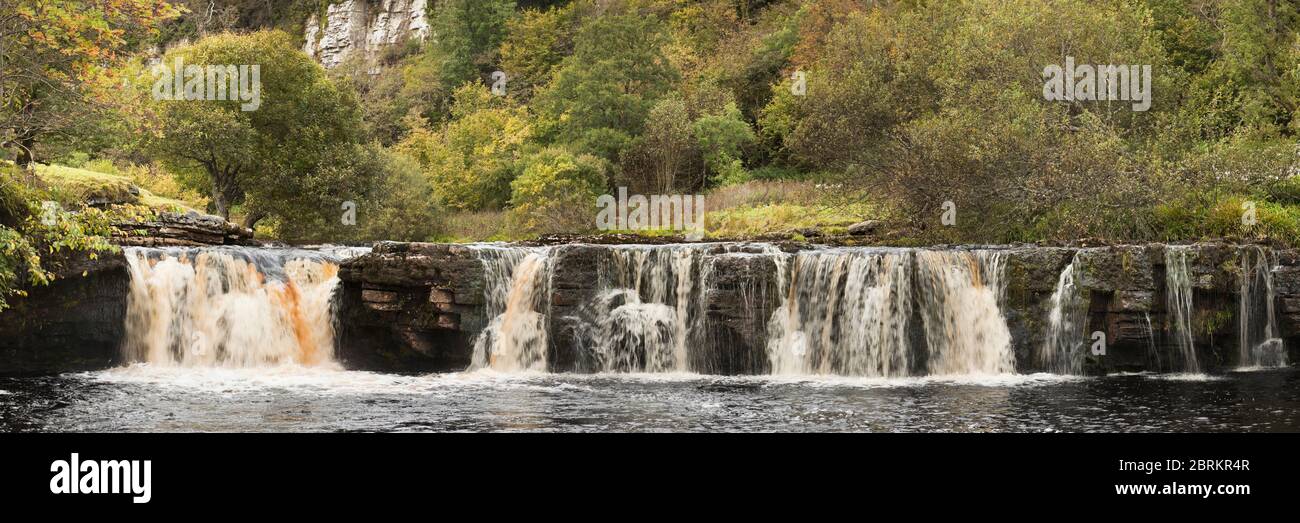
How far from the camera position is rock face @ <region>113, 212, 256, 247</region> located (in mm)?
25766

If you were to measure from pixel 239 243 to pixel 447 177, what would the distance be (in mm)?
18790

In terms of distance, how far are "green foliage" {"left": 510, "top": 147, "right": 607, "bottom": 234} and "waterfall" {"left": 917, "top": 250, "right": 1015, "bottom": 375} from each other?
1887 centimetres

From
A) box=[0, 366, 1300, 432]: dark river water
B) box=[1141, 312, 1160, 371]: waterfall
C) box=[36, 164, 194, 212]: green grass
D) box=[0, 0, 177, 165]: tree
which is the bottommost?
box=[0, 366, 1300, 432]: dark river water

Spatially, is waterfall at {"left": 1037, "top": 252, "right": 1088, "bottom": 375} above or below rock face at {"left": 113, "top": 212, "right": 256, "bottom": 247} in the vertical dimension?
below

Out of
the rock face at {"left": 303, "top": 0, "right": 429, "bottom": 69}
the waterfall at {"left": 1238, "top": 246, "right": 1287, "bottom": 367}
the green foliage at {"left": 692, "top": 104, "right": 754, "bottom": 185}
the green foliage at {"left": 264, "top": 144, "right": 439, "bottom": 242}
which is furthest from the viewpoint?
the rock face at {"left": 303, "top": 0, "right": 429, "bottom": 69}

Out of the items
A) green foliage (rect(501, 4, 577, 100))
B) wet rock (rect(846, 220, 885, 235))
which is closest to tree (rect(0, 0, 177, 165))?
wet rock (rect(846, 220, 885, 235))

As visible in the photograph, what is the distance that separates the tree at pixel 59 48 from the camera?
17078 mm

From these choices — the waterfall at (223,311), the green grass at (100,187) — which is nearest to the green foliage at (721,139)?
the green grass at (100,187)

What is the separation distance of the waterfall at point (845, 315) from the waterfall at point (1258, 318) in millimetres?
6410

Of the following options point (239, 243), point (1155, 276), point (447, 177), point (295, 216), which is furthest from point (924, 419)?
point (447, 177)

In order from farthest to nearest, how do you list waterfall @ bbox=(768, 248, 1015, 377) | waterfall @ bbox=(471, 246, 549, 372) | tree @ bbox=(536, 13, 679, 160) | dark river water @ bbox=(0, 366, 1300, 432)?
tree @ bbox=(536, 13, 679, 160) → waterfall @ bbox=(471, 246, 549, 372) → waterfall @ bbox=(768, 248, 1015, 377) → dark river water @ bbox=(0, 366, 1300, 432)

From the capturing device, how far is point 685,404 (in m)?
16.7

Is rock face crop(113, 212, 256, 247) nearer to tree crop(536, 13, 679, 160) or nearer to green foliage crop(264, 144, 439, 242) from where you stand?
green foliage crop(264, 144, 439, 242)
